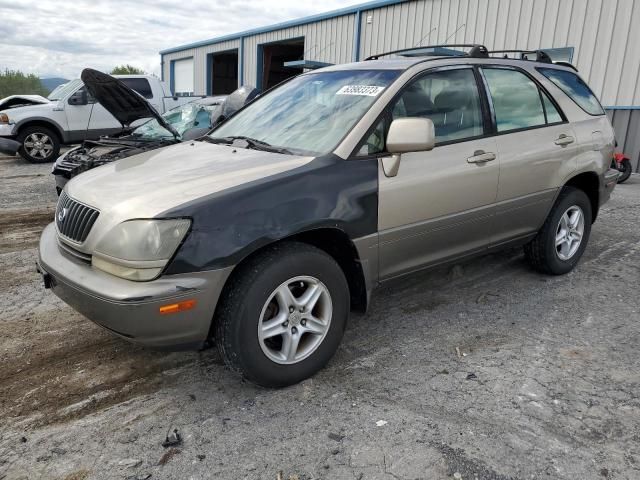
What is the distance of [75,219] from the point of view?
270 centimetres

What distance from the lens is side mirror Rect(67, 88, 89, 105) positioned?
11336mm

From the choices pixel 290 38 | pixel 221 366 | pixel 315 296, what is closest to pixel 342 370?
pixel 315 296

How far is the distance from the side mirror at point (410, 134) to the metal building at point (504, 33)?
5583 mm

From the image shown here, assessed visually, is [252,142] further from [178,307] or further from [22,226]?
[22,226]

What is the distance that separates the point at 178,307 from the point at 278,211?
663 mm

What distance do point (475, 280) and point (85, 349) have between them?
10.1 feet

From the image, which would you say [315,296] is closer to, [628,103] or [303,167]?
[303,167]

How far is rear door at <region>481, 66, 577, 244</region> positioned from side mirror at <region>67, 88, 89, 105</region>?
33.4ft

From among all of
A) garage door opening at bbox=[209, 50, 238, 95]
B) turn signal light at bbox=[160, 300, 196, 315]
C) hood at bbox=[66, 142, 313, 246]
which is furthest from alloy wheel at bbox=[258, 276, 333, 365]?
garage door opening at bbox=[209, 50, 238, 95]

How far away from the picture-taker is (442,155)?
10.7ft

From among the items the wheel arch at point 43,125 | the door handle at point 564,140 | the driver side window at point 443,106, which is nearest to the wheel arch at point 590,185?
the door handle at point 564,140

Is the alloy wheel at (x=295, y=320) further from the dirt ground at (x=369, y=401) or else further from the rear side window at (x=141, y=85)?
the rear side window at (x=141, y=85)

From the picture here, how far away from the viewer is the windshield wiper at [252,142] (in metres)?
3.08

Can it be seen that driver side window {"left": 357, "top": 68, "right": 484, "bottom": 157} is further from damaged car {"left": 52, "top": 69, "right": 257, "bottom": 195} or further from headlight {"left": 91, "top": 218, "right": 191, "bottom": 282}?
damaged car {"left": 52, "top": 69, "right": 257, "bottom": 195}
